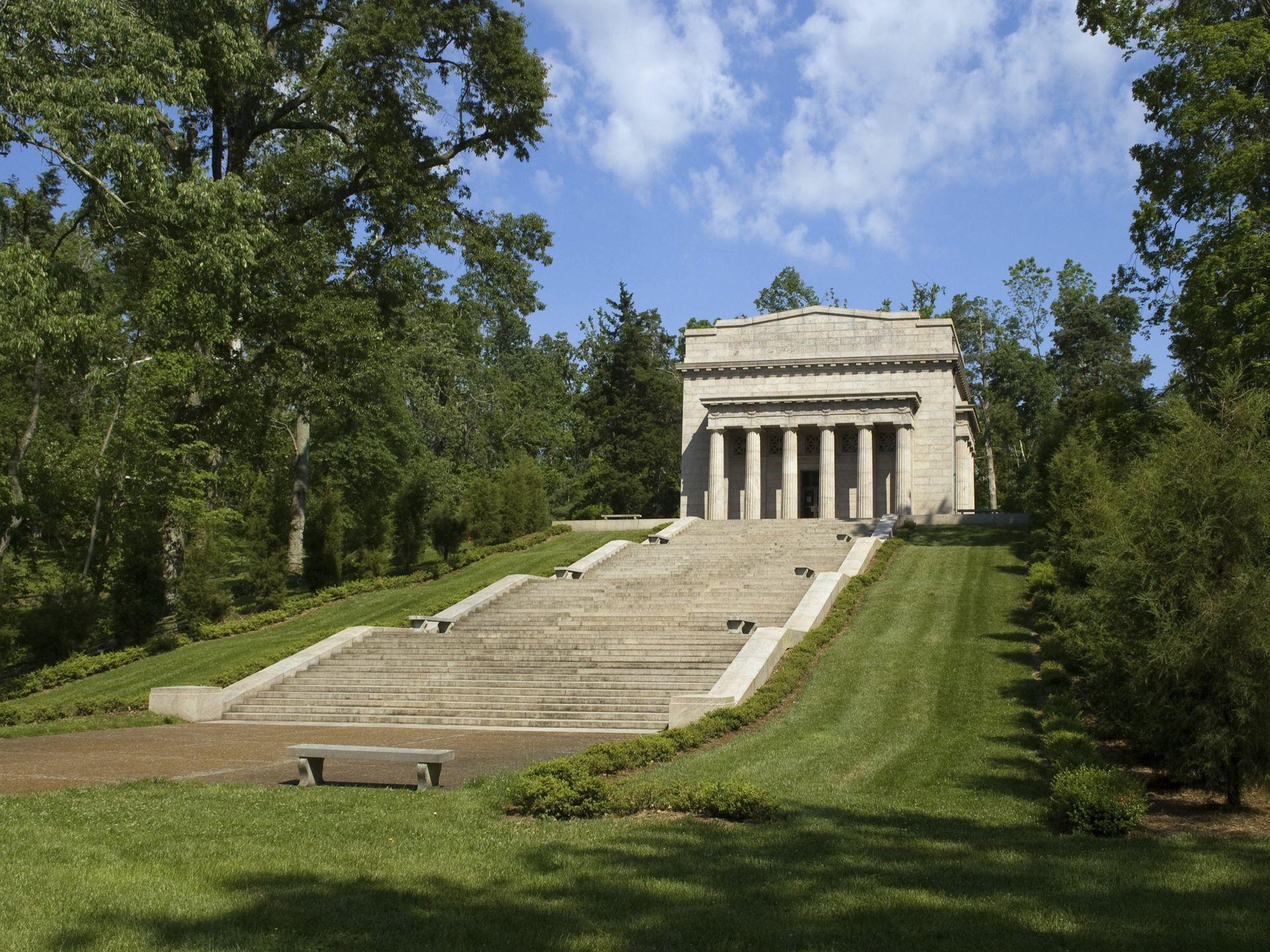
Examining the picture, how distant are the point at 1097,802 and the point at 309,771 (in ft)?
26.3

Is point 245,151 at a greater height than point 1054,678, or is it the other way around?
point 245,151

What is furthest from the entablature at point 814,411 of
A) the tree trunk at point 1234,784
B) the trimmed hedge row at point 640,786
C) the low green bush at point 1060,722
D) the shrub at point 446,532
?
the tree trunk at point 1234,784

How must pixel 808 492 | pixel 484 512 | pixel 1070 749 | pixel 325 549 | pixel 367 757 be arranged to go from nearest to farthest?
1. pixel 367 757
2. pixel 1070 749
3. pixel 325 549
4. pixel 484 512
5. pixel 808 492

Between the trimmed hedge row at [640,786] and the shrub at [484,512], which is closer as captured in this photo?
the trimmed hedge row at [640,786]

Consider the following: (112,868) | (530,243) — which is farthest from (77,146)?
(112,868)

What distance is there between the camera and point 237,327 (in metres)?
29.2

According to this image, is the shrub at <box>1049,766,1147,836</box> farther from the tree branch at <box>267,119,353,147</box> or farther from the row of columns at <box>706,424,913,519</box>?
the row of columns at <box>706,424,913,519</box>

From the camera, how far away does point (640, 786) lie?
10977 millimetres

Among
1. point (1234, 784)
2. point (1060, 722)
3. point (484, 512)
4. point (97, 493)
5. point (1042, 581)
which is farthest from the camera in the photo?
point (484, 512)

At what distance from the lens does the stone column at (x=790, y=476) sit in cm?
4722

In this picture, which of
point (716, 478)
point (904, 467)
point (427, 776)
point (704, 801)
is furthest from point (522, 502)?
point (704, 801)

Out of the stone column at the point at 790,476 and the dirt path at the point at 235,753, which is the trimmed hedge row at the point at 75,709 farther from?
the stone column at the point at 790,476

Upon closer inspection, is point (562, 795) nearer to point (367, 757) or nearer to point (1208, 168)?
point (367, 757)

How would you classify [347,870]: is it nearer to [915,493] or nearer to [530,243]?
[530,243]
